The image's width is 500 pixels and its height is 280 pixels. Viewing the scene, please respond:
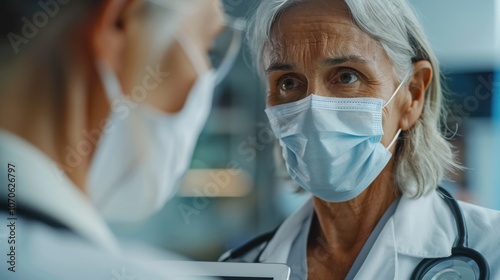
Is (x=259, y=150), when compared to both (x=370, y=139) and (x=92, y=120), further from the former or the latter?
(x=92, y=120)

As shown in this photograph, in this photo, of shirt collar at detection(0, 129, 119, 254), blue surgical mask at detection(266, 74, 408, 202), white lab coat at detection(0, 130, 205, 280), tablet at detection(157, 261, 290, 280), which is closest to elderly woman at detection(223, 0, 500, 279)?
blue surgical mask at detection(266, 74, 408, 202)

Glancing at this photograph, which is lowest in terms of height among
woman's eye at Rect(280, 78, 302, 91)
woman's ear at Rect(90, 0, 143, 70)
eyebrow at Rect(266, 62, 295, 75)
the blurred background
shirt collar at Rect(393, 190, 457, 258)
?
shirt collar at Rect(393, 190, 457, 258)

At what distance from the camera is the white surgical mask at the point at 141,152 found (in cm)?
166

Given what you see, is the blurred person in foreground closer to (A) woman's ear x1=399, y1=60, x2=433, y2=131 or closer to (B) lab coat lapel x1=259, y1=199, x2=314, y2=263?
(B) lab coat lapel x1=259, y1=199, x2=314, y2=263

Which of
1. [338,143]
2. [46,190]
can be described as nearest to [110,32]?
[46,190]

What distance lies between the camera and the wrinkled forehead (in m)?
1.33

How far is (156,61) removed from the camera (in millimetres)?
1731

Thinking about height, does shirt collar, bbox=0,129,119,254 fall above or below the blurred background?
above

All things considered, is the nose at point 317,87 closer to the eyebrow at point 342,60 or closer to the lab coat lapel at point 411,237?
the eyebrow at point 342,60

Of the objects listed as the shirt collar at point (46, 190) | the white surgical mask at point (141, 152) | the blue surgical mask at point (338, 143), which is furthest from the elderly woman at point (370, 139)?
the shirt collar at point (46, 190)

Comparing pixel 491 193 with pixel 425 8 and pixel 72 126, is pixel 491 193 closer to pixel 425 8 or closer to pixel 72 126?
pixel 425 8

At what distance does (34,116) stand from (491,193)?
1.19 metres

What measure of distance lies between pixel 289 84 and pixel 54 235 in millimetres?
803

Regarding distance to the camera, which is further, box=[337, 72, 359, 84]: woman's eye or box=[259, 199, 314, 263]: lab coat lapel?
box=[259, 199, 314, 263]: lab coat lapel
